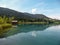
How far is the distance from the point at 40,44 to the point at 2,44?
→ 3.43 meters

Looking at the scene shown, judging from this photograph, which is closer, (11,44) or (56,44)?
(11,44)

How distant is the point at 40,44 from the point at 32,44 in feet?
2.43

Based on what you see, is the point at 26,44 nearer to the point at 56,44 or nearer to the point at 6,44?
the point at 6,44

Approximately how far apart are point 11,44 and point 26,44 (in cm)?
135

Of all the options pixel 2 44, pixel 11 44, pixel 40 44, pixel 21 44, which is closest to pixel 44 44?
pixel 40 44

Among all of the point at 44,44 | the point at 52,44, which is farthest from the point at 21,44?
the point at 52,44

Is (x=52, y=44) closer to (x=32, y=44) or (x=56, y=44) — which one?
(x=56, y=44)

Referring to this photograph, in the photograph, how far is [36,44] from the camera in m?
12.0

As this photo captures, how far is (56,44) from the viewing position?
12.3 meters

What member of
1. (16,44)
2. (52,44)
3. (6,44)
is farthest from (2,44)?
(52,44)

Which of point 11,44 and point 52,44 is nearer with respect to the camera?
point 11,44

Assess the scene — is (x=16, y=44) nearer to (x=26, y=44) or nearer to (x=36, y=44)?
(x=26, y=44)

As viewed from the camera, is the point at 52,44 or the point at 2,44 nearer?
the point at 2,44

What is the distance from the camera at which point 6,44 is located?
11422 mm
